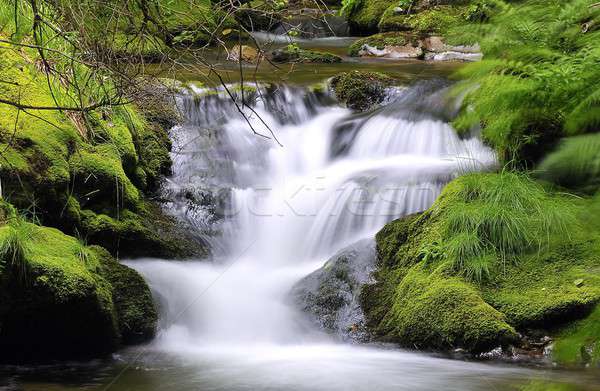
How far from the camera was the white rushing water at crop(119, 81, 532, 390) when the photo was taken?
360 centimetres

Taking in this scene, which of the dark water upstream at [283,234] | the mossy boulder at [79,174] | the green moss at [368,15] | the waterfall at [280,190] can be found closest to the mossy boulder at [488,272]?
the dark water upstream at [283,234]

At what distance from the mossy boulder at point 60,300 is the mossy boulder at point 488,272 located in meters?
1.64

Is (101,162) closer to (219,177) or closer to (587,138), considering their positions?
(219,177)

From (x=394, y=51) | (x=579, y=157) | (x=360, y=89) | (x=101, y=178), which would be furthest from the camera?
(x=394, y=51)

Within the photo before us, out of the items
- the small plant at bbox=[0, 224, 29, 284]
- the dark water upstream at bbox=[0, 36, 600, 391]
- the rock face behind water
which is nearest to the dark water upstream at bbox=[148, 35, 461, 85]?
the dark water upstream at bbox=[0, 36, 600, 391]

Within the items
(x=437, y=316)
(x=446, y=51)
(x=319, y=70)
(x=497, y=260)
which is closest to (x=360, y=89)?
(x=319, y=70)

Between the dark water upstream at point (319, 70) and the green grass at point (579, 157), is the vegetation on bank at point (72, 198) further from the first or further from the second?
the dark water upstream at point (319, 70)

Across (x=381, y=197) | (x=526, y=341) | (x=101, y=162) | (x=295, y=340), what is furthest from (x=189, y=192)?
(x=526, y=341)

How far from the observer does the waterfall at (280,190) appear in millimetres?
4484

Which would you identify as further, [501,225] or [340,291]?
[340,291]

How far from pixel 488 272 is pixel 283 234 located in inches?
90.1

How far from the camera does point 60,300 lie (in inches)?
136

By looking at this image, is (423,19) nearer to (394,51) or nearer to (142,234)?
(394,51)

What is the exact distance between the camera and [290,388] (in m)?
3.20
